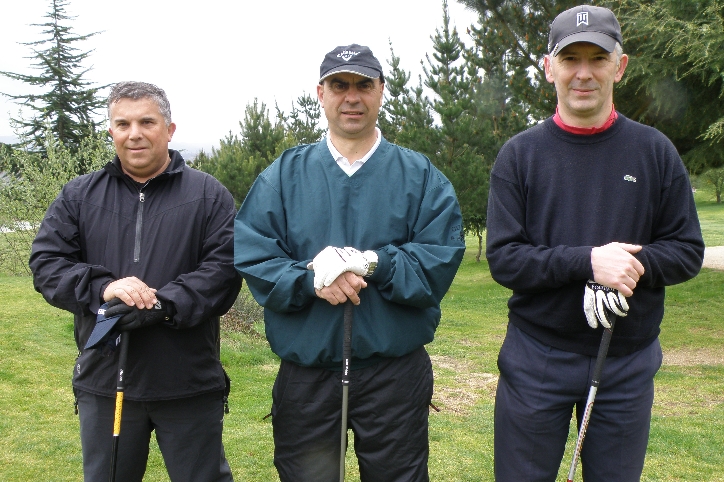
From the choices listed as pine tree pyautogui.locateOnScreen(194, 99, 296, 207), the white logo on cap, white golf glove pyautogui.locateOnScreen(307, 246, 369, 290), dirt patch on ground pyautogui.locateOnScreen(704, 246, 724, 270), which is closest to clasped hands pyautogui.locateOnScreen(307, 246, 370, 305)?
white golf glove pyautogui.locateOnScreen(307, 246, 369, 290)

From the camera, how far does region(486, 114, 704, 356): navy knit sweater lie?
103 inches

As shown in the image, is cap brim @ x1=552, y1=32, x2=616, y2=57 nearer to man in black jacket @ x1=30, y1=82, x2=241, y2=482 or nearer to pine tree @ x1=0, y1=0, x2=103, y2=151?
man in black jacket @ x1=30, y1=82, x2=241, y2=482

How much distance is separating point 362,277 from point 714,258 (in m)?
19.9

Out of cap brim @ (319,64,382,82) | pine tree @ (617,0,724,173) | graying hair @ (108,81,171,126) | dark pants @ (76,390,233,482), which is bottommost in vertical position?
dark pants @ (76,390,233,482)

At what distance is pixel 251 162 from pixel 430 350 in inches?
289

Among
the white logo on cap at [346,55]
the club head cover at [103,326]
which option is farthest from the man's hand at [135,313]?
the white logo on cap at [346,55]

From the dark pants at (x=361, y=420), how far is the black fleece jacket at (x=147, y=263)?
0.44m

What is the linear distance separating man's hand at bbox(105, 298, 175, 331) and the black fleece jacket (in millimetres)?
58

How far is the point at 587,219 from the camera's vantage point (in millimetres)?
2641

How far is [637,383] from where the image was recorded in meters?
2.66

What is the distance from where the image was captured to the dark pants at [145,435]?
2973 millimetres

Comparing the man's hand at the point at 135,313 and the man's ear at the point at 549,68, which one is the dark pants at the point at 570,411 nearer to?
the man's ear at the point at 549,68

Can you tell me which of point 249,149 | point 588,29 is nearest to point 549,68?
point 588,29

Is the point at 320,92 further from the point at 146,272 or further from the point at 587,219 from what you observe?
the point at 587,219
